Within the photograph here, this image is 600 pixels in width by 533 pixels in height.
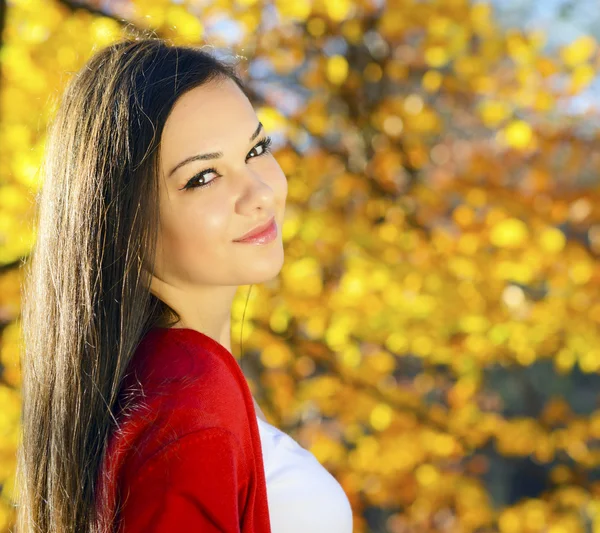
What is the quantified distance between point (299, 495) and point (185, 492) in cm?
49

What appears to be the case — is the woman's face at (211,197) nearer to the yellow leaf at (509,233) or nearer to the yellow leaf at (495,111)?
the yellow leaf at (509,233)

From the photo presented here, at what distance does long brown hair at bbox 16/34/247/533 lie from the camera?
1.51m

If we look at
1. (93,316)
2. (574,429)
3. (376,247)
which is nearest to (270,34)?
(376,247)

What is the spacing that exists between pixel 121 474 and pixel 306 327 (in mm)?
3433

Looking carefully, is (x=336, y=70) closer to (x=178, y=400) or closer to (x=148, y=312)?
(x=148, y=312)

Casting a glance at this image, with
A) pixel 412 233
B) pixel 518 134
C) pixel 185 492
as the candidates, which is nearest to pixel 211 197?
pixel 185 492

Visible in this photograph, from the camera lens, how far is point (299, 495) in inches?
68.8

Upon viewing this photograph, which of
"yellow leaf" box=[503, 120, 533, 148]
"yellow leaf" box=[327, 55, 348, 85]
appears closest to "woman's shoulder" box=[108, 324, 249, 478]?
"yellow leaf" box=[503, 120, 533, 148]

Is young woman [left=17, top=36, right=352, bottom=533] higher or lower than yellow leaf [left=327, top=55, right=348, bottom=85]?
higher

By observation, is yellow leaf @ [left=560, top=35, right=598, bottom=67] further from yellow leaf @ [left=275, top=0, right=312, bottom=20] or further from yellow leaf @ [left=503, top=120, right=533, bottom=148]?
yellow leaf @ [left=275, top=0, right=312, bottom=20]

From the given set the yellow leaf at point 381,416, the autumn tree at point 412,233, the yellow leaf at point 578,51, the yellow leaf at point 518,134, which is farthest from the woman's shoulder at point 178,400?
the yellow leaf at point 578,51

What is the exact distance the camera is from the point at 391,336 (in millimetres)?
4664

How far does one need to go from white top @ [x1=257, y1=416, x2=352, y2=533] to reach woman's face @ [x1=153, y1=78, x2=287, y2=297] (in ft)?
1.34

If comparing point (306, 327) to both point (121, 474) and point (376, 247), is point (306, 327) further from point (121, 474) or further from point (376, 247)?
point (121, 474)
